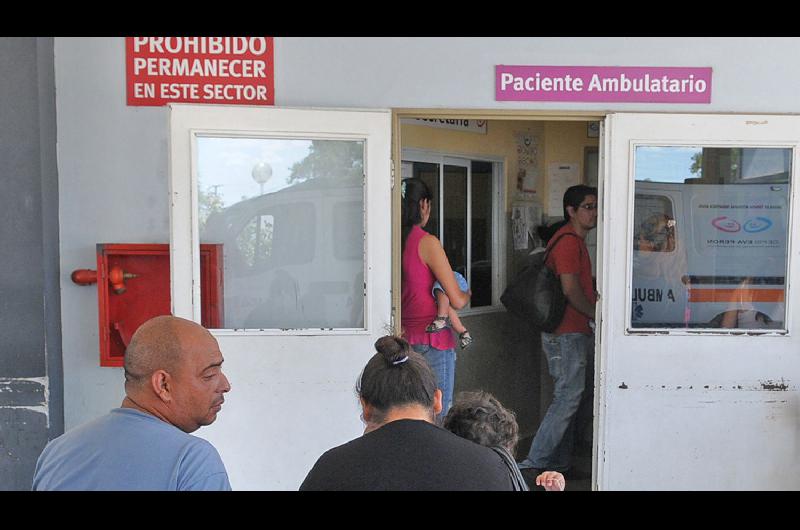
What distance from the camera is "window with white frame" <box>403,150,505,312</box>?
17.1 feet

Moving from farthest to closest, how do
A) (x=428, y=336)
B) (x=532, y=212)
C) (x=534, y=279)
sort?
(x=532, y=212) → (x=534, y=279) → (x=428, y=336)

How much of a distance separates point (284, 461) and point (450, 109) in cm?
191

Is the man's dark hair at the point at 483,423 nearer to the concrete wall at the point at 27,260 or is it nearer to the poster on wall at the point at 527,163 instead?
the concrete wall at the point at 27,260

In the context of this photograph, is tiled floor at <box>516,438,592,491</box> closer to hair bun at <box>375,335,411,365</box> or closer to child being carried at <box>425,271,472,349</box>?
child being carried at <box>425,271,472,349</box>

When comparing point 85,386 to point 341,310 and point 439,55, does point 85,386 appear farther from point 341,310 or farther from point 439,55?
point 439,55

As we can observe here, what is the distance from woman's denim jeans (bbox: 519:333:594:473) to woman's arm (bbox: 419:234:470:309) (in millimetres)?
845

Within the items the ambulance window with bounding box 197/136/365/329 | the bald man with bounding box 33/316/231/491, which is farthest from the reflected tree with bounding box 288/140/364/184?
the bald man with bounding box 33/316/231/491

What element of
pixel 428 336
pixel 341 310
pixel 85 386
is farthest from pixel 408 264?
pixel 85 386

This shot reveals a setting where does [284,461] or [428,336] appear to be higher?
[428,336]

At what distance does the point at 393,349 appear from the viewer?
77.5 inches

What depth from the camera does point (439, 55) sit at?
349cm

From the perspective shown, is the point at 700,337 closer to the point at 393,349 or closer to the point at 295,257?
the point at 295,257

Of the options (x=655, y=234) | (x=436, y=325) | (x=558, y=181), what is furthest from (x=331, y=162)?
(x=558, y=181)

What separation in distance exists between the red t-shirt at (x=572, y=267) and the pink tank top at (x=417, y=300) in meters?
0.85
